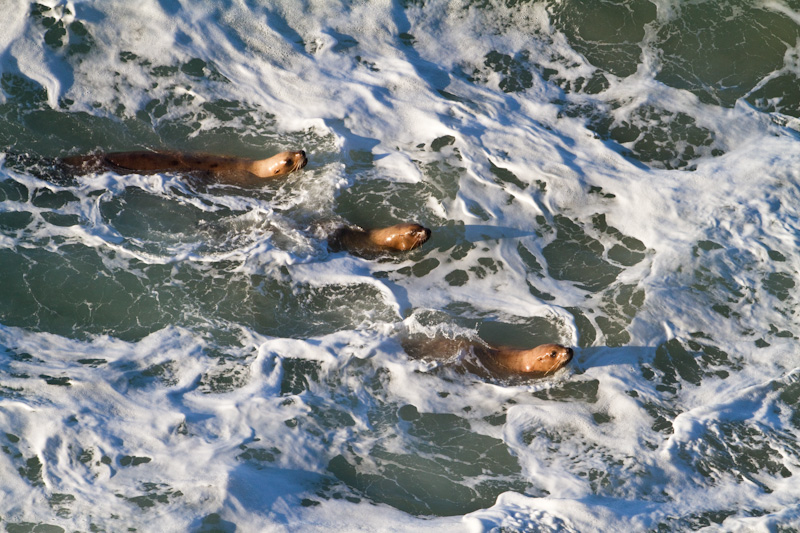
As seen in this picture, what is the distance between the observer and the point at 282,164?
565 centimetres

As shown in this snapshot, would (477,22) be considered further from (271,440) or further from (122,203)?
(271,440)

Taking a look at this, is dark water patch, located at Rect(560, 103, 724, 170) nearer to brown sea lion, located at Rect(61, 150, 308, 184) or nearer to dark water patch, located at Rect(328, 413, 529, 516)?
brown sea lion, located at Rect(61, 150, 308, 184)

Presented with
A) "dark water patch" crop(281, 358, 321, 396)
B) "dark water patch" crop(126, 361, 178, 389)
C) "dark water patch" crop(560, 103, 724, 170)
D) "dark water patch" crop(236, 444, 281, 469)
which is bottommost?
"dark water patch" crop(236, 444, 281, 469)

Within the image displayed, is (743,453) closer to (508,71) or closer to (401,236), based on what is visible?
(401,236)

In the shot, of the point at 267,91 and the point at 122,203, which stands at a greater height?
the point at 267,91

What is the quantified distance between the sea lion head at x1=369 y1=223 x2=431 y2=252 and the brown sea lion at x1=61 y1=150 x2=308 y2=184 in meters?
1.09

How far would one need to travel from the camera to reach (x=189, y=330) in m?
5.05

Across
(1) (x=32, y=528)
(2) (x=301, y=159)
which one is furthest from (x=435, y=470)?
(2) (x=301, y=159)

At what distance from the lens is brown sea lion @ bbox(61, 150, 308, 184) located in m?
5.83

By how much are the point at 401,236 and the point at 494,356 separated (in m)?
1.23

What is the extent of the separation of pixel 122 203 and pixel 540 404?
388 centimetres

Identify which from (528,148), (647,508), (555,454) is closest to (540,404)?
(555,454)

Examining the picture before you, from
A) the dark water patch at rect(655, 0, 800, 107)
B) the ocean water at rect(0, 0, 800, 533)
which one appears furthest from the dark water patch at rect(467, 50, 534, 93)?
the dark water patch at rect(655, 0, 800, 107)

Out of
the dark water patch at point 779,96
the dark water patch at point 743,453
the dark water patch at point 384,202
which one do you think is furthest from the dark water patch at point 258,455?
the dark water patch at point 779,96
